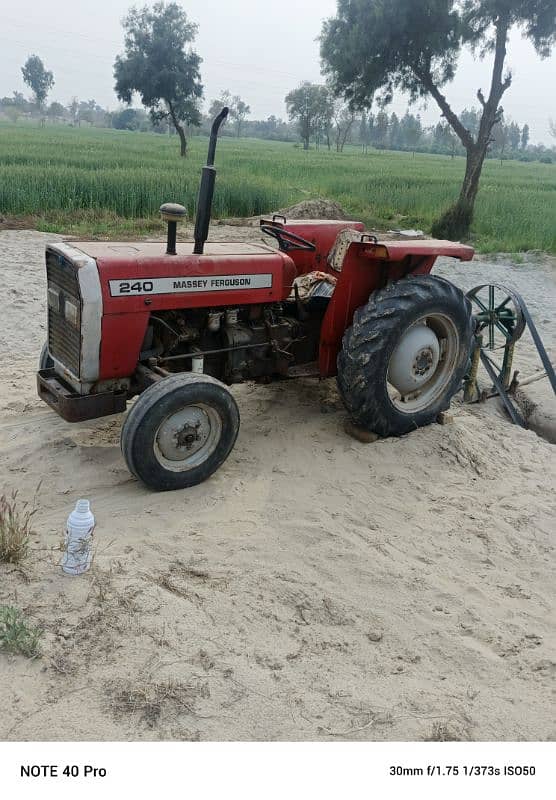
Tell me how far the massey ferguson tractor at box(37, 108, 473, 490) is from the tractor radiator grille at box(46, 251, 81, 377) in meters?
0.01

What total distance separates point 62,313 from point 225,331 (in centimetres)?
106

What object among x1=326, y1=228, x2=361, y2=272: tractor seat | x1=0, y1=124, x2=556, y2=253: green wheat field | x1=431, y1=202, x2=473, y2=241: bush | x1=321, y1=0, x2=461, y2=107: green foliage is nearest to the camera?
x1=326, y1=228, x2=361, y2=272: tractor seat

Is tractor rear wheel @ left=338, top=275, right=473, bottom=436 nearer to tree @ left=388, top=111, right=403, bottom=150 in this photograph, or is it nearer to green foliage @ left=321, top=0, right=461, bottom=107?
green foliage @ left=321, top=0, right=461, bottom=107

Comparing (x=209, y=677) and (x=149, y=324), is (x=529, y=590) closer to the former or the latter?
(x=209, y=677)

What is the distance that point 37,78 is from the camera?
9869 cm

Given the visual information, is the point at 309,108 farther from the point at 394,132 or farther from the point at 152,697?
the point at 152,697

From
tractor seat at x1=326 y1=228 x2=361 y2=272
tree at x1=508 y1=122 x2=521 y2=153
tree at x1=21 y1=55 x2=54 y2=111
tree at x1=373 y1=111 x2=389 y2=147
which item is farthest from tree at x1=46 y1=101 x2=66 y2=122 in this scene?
tractor seat at x1=326 y1=228 x2=361 y2=272

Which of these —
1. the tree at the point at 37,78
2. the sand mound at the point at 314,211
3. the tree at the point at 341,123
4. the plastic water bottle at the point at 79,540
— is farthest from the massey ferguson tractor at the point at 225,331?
the tree at the point at 37,78

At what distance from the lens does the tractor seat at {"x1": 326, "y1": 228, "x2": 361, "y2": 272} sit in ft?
17.6

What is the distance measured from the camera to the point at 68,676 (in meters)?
2.58

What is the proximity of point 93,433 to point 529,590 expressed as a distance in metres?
2.94

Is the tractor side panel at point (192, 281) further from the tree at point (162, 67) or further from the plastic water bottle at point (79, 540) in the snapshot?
the tree at point (162, 67)

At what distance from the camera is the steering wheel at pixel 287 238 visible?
5.12m

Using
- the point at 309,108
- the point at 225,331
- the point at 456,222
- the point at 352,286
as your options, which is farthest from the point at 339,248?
the point at 309,108
